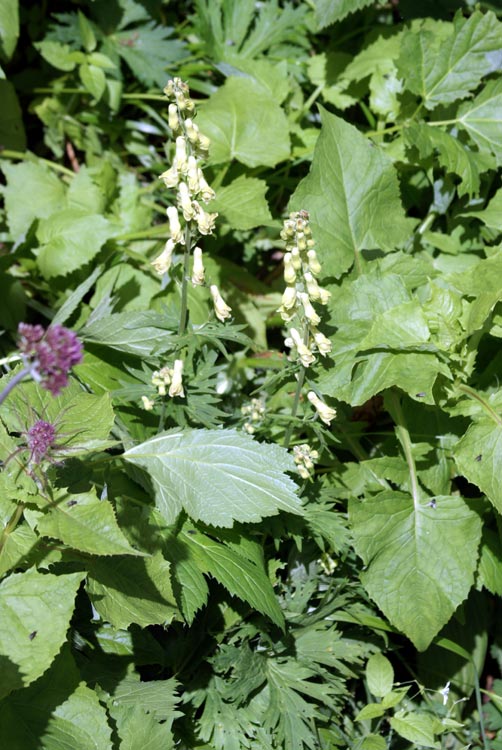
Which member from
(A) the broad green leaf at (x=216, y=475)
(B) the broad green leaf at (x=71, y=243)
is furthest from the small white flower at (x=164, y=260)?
(B) the broad green leaf at (x=71, y=243)

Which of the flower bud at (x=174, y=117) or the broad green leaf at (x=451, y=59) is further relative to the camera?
the broad green leaf at (x=451, y=59)

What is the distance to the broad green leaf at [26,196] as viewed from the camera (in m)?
2.94

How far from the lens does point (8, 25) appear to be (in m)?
2.79

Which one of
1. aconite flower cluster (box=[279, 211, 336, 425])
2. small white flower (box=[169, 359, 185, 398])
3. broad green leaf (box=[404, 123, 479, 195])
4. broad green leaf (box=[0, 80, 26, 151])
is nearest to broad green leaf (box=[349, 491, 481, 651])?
aconite flower cluster (box=[279, 211, 336, 425])

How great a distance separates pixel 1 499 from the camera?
1.81 meters

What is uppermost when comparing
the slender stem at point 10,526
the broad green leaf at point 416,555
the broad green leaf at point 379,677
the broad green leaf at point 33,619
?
the slender stem at point 10,526

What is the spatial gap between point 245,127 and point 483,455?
1.53 metres

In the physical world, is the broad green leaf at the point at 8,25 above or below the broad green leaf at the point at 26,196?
above

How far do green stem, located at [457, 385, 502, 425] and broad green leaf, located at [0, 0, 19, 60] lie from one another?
2.00 metres

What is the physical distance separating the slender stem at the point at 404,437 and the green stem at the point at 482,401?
202 mm

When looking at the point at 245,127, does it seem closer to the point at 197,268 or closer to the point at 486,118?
the point at 486,118

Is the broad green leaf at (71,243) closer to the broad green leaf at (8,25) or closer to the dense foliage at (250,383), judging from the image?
the dense foliage at (250,383)

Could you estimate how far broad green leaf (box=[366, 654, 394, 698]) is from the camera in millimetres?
2223

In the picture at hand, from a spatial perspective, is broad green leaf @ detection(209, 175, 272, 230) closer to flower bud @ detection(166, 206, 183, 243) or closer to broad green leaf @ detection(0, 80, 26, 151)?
flower bud @ detection(166, 206, 183, 243)
